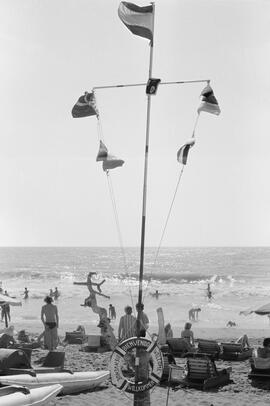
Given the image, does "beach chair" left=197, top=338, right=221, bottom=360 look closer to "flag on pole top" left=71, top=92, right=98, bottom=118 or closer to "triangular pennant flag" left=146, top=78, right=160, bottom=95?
"flag on pole top" left=71, top=92, right=98, bottom=118

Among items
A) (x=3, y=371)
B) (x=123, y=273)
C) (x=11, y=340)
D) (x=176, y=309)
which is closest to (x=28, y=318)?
(x=176, y=309)

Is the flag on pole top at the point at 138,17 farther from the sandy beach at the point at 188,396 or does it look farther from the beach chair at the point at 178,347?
the beach chair at the point at 178,347

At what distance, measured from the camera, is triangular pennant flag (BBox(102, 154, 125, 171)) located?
9.15 meters

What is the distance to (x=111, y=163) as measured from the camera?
9195 millimetres

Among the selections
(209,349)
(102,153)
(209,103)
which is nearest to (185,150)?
(209,103)

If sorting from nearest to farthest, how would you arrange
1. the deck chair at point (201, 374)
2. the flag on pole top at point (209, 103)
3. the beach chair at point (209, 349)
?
the flag on pole top at point (209, 103), the deck chair at point (201, 374), the beach chair at point (209, 349)

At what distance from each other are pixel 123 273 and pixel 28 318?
149 ft

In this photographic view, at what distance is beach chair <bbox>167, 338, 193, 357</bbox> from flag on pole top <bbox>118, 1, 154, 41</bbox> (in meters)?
8.44

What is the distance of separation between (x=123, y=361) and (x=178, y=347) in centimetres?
712

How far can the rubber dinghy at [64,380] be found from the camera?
8.98 meters

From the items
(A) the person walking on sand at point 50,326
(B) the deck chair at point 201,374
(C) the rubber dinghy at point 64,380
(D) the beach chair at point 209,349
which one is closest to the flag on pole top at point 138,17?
(C) the rubber dinghy at point 64,380

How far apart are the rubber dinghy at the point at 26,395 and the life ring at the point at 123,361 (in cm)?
150

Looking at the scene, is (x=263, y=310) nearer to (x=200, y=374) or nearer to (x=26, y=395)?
(x=200, y=374)

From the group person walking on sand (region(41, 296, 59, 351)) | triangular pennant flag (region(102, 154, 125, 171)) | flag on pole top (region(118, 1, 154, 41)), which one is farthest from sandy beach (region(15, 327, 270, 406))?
flag on pole top (region(118, 1, 154, 41))
